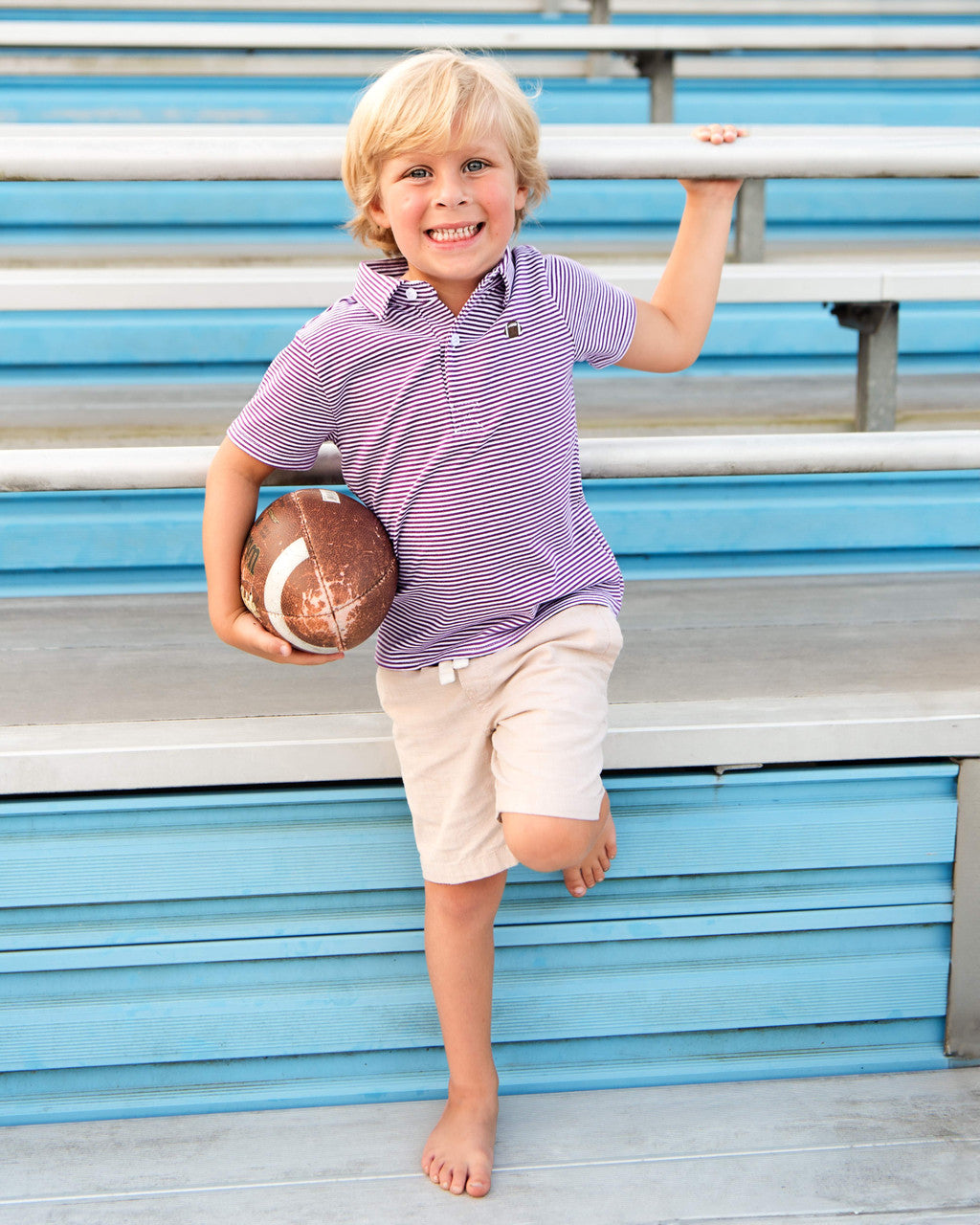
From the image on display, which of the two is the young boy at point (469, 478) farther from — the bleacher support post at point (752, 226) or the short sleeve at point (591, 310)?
the bleacher support post at point (752, 226)

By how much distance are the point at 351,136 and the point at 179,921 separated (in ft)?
2.74

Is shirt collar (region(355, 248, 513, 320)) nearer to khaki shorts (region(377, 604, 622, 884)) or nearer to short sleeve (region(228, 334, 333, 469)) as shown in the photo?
short sleeve (region(228, 334, 333, 469))

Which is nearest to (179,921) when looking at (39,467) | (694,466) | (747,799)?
(39,467)

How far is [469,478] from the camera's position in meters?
1.15

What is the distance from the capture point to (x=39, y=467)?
1162 mm

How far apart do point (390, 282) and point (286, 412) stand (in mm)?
161

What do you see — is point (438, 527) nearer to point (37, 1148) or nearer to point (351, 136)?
point (351, 136)

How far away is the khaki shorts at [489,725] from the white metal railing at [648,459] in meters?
0.17

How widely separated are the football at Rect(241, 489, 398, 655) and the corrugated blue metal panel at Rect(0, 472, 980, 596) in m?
0.88

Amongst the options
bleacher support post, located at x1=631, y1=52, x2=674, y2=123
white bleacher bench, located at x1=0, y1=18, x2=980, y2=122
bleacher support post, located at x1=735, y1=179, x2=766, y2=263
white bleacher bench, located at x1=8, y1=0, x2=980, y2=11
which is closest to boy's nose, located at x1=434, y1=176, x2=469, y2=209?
bleacher support post, located at x1=735, y1=179, x2=766, y2=263

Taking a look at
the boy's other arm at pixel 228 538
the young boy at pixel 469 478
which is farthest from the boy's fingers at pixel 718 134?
the boy's other arm at pixel 228 538

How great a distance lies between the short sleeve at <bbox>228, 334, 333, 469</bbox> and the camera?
1122 mm

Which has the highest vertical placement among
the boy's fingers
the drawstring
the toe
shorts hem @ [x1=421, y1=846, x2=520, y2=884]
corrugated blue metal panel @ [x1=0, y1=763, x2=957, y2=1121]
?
the boy's fingers

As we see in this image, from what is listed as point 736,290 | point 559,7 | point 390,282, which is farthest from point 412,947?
point 559,7
